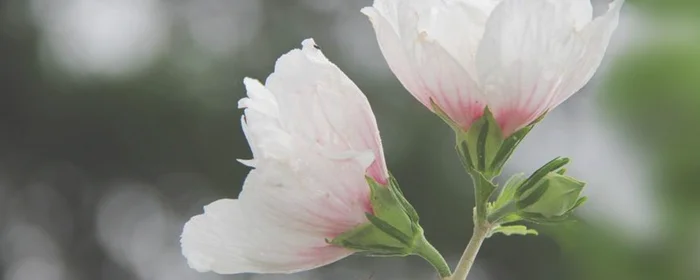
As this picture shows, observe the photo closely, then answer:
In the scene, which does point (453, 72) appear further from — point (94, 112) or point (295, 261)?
point (94, 112)

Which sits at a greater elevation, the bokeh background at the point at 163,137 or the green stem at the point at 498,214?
the bokeh background at the point at 163,137

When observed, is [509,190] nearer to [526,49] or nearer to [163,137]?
[526,49]

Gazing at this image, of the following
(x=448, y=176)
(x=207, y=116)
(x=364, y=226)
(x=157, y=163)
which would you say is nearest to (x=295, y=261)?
(x=364, y=226)

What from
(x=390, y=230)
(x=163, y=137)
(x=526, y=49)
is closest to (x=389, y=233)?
(x=390, y=230)

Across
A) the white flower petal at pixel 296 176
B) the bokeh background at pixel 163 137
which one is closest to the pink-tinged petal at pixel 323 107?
the white flower petal at pixel 296 176

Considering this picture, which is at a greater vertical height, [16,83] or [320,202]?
[16,83]

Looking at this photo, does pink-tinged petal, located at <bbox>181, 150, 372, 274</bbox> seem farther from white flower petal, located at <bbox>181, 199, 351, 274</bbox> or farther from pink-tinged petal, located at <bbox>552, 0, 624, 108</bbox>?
pink-tinged petal, located at <bbox>552, 0, 624, 108</bbox>

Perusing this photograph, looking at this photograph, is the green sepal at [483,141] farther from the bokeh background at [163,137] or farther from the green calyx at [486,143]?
the bokeh background at [163,137]

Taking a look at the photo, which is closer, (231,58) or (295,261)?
(295,261)
